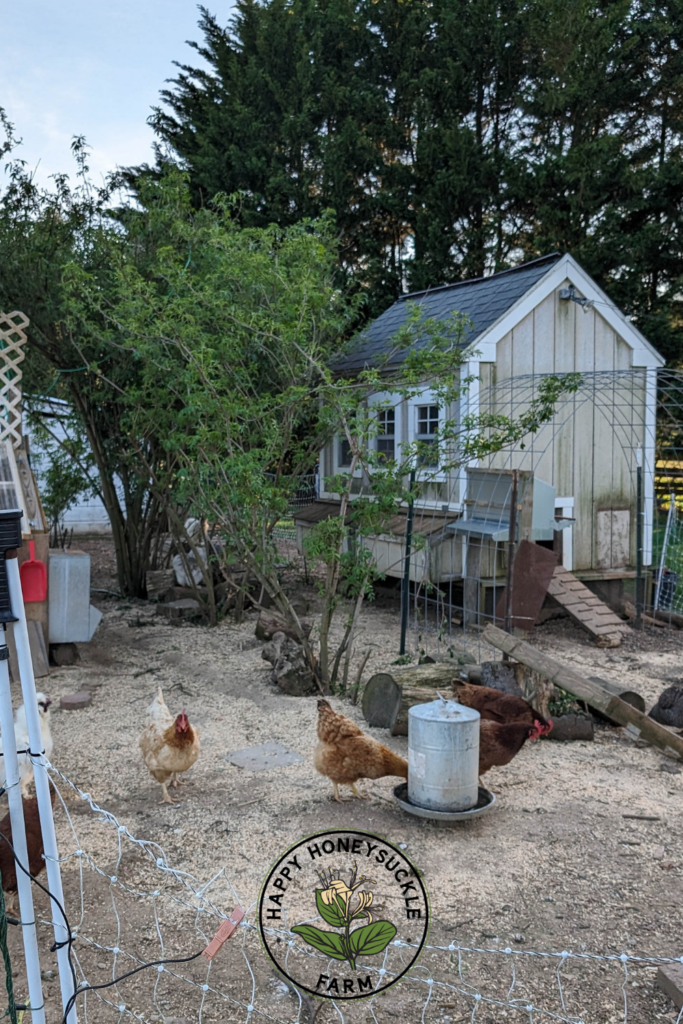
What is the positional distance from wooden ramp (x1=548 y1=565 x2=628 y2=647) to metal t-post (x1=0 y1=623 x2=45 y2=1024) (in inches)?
281

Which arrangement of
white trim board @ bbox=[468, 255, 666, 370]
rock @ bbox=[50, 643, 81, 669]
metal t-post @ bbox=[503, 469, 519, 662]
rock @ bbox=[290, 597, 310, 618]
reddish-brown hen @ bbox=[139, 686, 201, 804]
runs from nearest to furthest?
reddish-brown hen @ bbox=[139, 686, 201, 804], rock @ bbox=[50, 643, 81, 669], metal t-post @ bbox=[503, 469, 519, 662], white trim board @ bbox=[468, 255, 666, 370], rock @ bbox=[290, 597, 310, 618]

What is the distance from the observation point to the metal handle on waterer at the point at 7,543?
1.58m

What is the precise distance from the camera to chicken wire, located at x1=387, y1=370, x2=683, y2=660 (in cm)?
874

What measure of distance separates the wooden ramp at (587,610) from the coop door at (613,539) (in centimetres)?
91

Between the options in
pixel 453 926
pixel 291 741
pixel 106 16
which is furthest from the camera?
pixel 106 16

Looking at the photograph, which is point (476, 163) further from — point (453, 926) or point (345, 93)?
point (453, 926)

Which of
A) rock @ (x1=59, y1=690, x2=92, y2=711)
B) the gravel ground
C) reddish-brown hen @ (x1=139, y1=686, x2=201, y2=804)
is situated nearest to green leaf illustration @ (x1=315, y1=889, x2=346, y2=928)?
the gravel ground

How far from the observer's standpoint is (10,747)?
161 cm

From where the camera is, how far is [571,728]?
17.3 feet

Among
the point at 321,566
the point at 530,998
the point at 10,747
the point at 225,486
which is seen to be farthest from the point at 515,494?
the point at 10,747

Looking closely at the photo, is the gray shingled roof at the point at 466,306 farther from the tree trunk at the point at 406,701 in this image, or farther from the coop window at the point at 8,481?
the tree trunk at the point at 406,701

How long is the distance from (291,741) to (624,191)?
14.9 m

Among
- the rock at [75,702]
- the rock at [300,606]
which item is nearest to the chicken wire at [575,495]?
the rock at [300,606]

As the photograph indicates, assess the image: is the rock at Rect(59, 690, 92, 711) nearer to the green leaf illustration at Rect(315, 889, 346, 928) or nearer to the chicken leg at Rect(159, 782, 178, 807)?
the chicken leg at Rect(159, 782, 178, 807)
